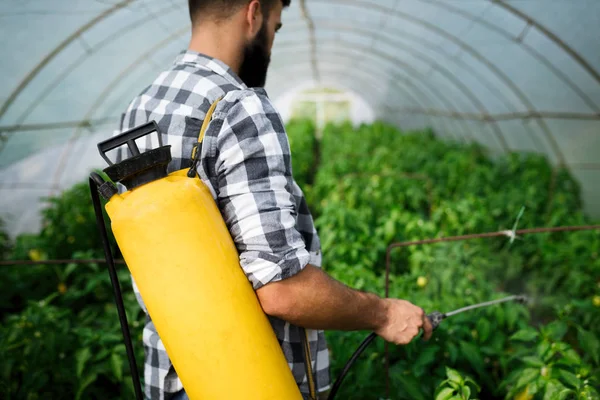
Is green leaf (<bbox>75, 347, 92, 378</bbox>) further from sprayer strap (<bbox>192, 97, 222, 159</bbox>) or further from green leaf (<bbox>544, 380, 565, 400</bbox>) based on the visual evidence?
green leaf (<bbox>544, 380, 565, 400</bbox>)

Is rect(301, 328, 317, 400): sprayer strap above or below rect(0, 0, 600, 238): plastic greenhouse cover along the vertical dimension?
below

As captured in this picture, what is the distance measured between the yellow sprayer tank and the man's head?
42 centimetres

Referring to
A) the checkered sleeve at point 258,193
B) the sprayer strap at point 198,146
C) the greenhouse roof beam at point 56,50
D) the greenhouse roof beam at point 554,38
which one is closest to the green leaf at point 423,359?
the checkered sleeve at point 258,193

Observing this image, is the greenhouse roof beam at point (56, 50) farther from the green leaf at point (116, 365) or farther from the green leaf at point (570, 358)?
the green leaf at point (570, 358)

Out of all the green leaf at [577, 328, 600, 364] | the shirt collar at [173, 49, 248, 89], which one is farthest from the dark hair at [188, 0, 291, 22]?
the green leaf at [577, 328, 600, 364]

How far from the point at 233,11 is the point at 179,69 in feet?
0.70

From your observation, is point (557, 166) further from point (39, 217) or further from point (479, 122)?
point (39, 217)

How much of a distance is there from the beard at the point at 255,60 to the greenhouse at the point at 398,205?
11 cm

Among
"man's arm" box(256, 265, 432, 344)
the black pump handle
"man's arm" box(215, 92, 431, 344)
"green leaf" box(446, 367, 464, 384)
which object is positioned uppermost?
the black pump handle

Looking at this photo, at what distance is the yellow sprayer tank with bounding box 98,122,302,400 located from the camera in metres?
0.91

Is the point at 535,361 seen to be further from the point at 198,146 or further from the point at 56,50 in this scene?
the point at 56,50

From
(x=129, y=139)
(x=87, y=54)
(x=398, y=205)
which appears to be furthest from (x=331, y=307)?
(x=87, y=54)

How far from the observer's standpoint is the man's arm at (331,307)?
3.28 feet

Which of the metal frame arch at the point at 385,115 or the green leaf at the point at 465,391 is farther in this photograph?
the metal frame arch at the point at 385,115
